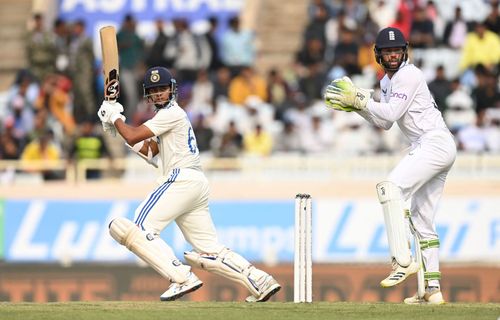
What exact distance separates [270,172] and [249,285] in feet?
21.4

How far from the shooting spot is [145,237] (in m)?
11.2

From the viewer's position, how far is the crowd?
18.7 m

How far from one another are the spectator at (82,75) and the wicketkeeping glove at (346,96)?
8804 millimetres

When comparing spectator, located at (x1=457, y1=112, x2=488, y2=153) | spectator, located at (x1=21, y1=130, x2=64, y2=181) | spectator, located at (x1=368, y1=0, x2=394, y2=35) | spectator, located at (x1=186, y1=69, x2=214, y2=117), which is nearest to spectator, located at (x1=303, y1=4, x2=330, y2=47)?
spectator, located at (x1=368, y1=0, x2=394, y2=35)

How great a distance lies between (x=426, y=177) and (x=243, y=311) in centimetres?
181

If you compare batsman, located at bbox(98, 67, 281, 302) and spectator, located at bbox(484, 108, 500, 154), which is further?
spectator, located at bbox(484, 108, 500, 154)

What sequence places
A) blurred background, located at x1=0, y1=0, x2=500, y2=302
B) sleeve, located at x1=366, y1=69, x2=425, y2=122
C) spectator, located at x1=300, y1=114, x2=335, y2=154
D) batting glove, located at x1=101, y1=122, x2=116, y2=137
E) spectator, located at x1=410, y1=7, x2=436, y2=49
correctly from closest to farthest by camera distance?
sleeve, located at x1=366, y1=69, x2=425, y2=122 → batting glove, located at x1=101, y1=122, x2=116, y2=137 → blurred background, located at x1=0, y1=0, x2=500, y2=302 → spectator, located at x1=300, y1=114, x2=335, y2=154 → spectator, located at x1=410, y1=7, x2=436, y2=49

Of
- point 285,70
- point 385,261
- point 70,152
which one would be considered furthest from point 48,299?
point 285,70

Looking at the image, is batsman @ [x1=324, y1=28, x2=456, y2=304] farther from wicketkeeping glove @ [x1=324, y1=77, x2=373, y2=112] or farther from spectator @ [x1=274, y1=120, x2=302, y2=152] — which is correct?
spectator @ [x1=274, y1=120, x2=302, y2=152]

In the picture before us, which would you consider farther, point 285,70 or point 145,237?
point 285,70

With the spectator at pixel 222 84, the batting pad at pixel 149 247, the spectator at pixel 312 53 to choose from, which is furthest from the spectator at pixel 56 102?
the batting pad at pixel 149 247

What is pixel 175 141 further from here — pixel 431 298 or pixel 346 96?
pixel 431 298

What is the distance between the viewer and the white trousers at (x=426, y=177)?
11172 mm

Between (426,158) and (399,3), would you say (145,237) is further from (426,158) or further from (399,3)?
(399,3)
